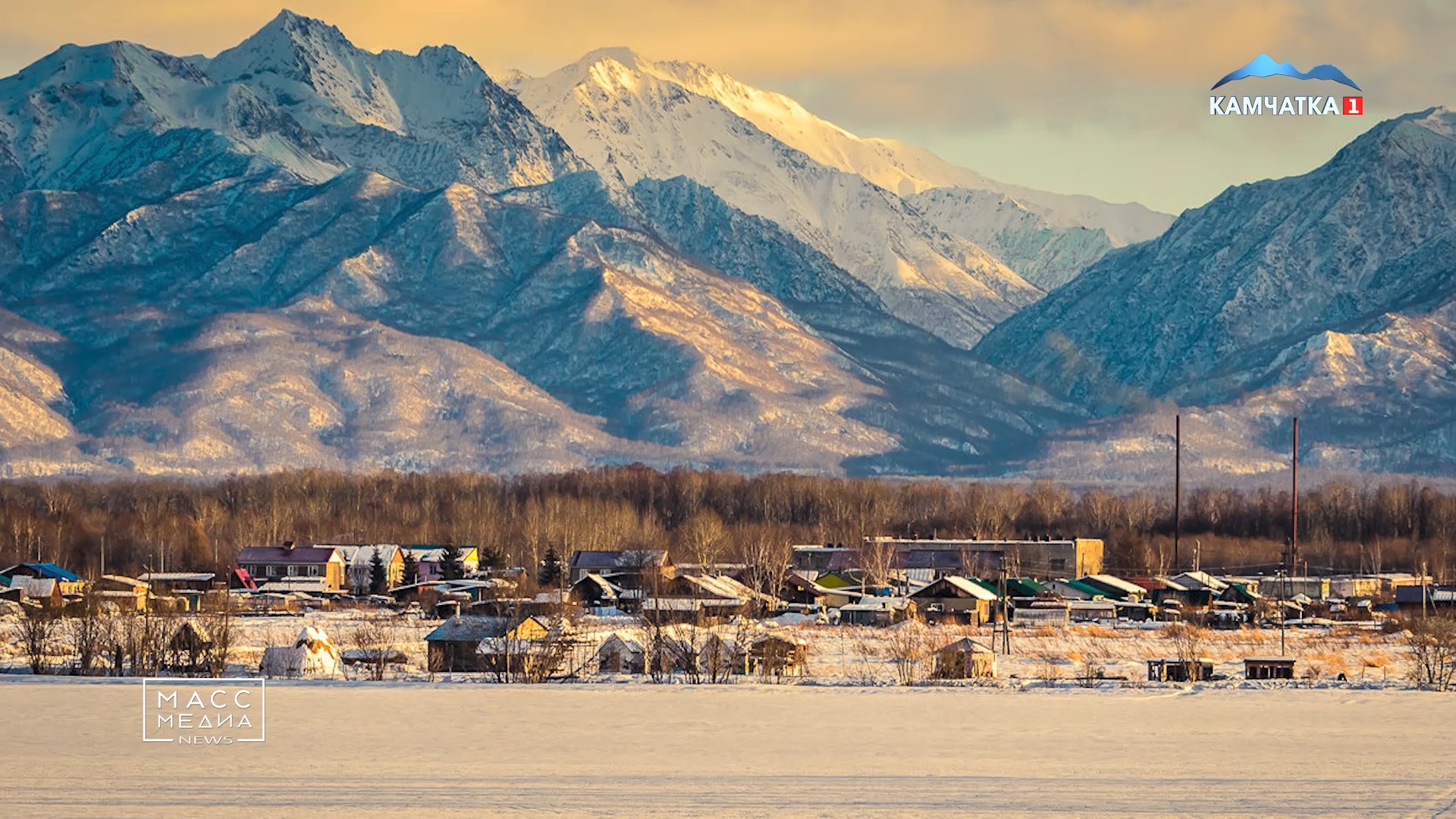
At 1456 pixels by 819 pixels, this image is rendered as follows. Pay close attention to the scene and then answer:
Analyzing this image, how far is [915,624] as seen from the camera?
89125 millimetres

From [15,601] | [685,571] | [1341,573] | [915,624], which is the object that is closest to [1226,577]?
[1341,573]

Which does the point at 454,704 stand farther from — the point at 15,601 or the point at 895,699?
the point at 15,601

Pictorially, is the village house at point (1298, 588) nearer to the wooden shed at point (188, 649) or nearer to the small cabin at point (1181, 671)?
the small cabin at point (1181, 671)

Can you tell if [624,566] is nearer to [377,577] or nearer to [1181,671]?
[377,577]

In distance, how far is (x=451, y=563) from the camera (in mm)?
141000

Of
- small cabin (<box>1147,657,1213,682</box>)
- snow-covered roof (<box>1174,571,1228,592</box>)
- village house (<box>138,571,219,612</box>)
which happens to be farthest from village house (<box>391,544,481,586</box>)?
small cabin (<box>1147,657,1213,682</box>)

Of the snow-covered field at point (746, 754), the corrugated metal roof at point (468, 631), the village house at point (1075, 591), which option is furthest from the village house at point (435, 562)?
the snow-covered field at point (746, 754)

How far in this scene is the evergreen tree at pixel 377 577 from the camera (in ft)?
436

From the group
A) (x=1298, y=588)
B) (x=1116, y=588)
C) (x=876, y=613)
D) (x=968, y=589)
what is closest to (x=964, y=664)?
(x=876, y=613)

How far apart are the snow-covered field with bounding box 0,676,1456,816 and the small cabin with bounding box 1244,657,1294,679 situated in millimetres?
7805

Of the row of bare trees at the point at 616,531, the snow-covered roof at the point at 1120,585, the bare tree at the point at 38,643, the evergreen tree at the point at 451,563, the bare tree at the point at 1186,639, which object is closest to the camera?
the bare tree at the point at 38,643

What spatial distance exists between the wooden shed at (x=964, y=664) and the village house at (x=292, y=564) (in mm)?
77281

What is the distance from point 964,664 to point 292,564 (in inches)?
3206

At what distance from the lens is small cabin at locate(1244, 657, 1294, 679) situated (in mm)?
66812
